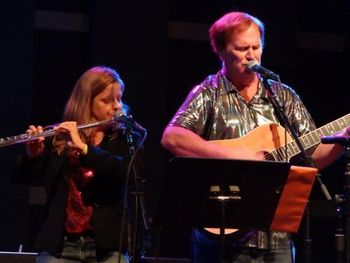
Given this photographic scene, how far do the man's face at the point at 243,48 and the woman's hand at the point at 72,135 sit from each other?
863mm

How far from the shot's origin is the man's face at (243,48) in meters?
3.51

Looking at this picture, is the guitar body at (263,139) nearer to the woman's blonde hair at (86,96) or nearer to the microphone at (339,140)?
the microphone at (339,140)

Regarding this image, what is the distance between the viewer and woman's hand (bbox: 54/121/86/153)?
3.32m

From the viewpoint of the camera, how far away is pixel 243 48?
3.52 m

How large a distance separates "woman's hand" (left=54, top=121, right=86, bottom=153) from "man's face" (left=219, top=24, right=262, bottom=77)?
2.83 feet

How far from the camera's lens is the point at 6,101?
532 cm

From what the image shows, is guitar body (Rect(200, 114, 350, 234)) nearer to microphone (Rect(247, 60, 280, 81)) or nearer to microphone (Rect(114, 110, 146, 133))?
microphone (Rect(247, 60, 280, 81))

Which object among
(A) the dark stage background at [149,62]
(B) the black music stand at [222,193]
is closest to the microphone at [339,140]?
(B) the black music stand at [222,193]

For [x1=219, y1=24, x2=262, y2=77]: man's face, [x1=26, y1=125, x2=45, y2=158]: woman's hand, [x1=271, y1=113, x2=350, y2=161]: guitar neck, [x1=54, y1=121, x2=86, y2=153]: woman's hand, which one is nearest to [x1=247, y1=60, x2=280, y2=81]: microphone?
[x1=219, y1=24, x2=262, y2=77]: man's face

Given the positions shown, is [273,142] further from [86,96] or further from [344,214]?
[86,96]

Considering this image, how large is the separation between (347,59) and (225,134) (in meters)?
2.97

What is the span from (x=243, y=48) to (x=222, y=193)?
36.1 inches

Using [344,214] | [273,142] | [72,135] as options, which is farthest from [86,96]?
[344,214]

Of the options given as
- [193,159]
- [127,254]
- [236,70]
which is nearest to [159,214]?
[193,159]
